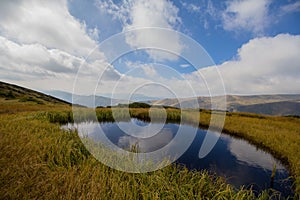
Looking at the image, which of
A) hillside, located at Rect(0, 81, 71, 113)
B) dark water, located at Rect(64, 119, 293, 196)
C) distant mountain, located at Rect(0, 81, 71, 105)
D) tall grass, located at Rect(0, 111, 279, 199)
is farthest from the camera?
distant mountain, located at Rect(0, 81, 71, 105)

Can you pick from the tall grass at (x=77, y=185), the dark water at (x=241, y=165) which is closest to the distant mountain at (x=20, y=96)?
the dark water at (x=241, y=165)

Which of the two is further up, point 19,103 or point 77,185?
point 19,103

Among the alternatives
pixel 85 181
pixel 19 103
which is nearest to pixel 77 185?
pixel 85 181

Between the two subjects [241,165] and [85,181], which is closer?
[85,181]

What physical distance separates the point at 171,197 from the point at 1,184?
3.22m

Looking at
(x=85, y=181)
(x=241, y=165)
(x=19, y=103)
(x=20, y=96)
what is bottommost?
(x=241, y=165)

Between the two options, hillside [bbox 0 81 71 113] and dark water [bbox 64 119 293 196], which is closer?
dark water [bbox 64 119 293 196]

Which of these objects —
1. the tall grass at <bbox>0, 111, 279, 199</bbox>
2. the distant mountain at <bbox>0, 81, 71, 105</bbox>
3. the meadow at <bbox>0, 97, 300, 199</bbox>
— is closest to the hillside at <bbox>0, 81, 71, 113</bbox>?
the distant mountain at <bbox>0, 81, 71, 105</bbox>

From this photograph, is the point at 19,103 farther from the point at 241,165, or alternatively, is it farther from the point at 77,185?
the point at 241,165

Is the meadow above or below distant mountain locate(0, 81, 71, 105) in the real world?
below

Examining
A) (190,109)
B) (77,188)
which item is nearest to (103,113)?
(190,109)

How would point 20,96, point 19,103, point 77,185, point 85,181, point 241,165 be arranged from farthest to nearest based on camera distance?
1. point 20,96
2. point 19,103
3. point 241,165
4. point 85,181
5. point 77,185

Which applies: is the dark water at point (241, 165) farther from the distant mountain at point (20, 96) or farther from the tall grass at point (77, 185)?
the distant mountain at point (20, 96)

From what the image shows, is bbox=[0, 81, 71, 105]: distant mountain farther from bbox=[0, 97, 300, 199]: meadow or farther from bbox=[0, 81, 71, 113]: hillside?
bbox=[0, 97, 300, 199]: meadow
